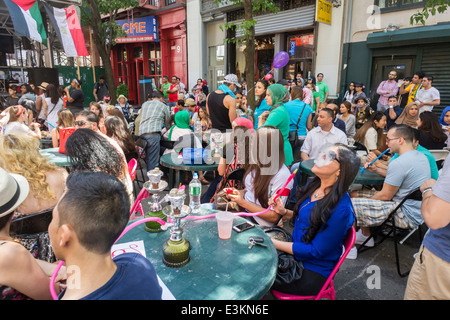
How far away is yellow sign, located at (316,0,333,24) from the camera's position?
29.4 ft

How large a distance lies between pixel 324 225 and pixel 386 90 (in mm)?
8157

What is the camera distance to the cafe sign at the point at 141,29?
1653 centimetres

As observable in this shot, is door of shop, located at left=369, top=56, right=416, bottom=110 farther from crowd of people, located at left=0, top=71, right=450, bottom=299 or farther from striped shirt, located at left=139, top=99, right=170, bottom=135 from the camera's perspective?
striped shirt, located at left=139, top=99, right=170, bottom=135

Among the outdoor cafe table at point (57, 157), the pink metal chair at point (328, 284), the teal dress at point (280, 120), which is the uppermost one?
the teal dress at point (280, 120)

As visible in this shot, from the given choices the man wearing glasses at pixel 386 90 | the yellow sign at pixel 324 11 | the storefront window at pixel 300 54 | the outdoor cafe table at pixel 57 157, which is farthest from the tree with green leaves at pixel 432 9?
the storefront window at pixel 300 54

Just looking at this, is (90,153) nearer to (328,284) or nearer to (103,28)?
(328,284)

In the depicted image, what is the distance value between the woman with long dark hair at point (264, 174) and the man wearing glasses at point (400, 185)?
1098 mm

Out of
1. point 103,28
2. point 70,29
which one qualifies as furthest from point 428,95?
point 70,29

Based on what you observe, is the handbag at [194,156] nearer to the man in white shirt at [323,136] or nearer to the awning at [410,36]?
the man in white shirt at [323,136]

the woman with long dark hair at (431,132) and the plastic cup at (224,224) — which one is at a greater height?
the woman with long dark hair at (431,132)

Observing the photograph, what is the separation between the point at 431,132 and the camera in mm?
4551

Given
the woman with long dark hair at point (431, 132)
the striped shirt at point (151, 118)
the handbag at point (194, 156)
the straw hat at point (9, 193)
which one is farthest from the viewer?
the striped shirt at point (151, 118)
